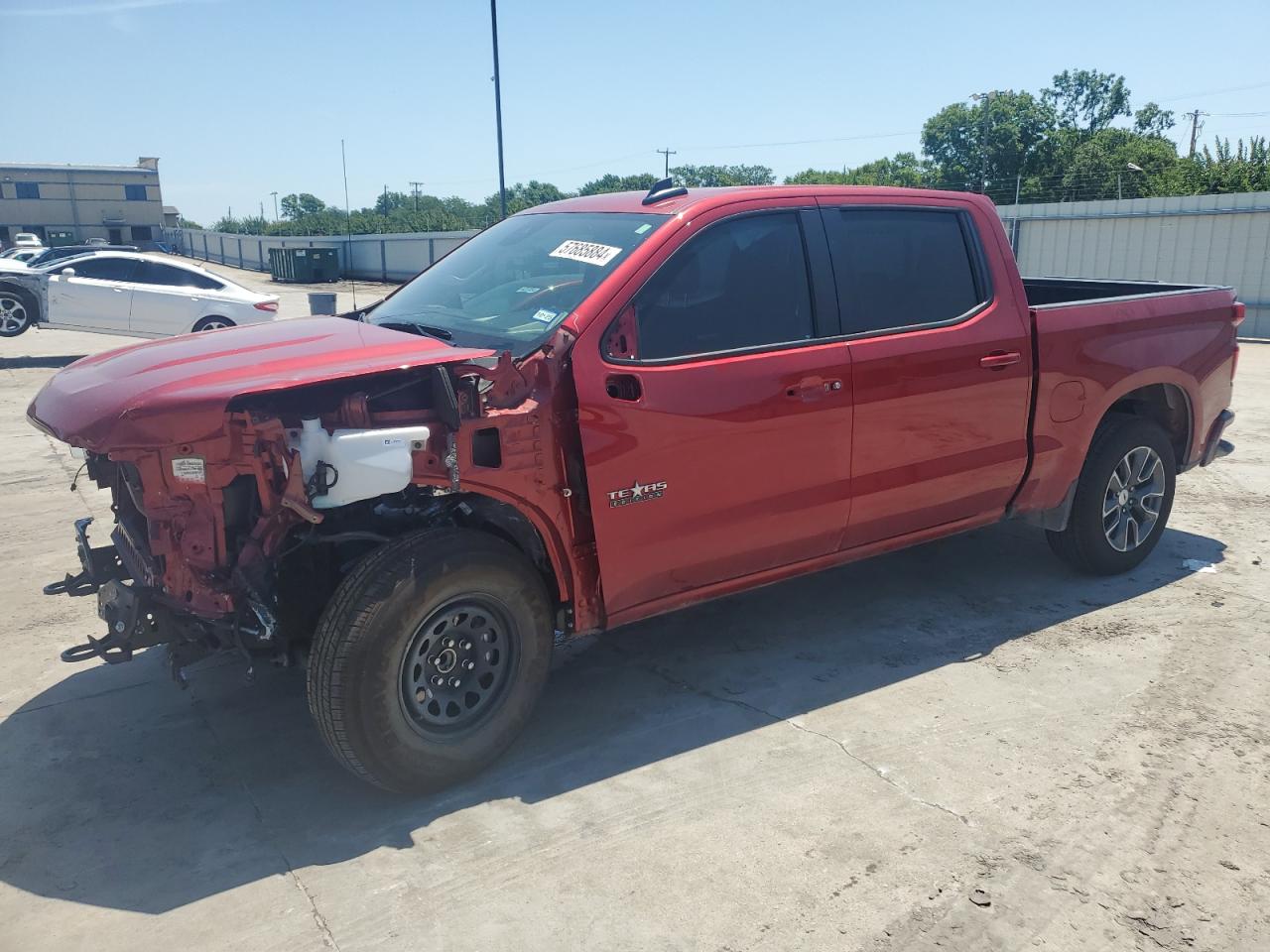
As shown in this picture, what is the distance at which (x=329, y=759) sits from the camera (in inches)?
151

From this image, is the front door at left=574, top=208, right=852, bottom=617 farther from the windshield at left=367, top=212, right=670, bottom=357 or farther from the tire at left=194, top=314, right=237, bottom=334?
the tire at left=194, top=314, right=237, bottom=334

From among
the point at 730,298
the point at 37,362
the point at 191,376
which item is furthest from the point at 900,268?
Result: the point at 37,362

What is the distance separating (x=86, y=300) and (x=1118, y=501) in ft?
48.8

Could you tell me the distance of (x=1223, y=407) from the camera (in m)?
5.97

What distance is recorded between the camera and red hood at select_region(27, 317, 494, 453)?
10.2 feet

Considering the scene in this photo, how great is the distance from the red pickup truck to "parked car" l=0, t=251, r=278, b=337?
11946mm

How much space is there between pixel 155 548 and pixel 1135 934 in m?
3.19

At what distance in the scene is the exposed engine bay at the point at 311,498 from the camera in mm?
3209

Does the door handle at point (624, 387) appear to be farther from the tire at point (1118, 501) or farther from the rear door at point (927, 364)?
the tire at point (1118, 501)

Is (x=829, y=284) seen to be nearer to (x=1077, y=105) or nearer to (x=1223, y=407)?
(x=1223, y=407)

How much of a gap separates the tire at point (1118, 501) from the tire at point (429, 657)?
317 cm

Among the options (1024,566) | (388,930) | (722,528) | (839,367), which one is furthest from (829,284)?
(388,930)

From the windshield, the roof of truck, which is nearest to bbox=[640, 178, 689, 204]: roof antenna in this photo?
the roof of truck

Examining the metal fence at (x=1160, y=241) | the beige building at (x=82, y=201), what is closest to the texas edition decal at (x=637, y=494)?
the metal fence at (x=1160, y=241)
